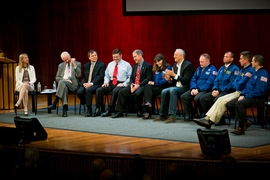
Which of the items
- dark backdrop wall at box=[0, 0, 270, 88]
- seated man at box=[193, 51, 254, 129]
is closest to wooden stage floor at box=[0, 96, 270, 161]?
seated man at box=[193, 51, 254, 129]

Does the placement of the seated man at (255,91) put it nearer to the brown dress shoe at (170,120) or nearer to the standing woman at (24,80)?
the brown dress shoe at (170,120)

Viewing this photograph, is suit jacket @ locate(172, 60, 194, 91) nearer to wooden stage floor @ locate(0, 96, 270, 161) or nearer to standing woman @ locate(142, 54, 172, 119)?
standing woman @ locate(142, 54, 172, 119)

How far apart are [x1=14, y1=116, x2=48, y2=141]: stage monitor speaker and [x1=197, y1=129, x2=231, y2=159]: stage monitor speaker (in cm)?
216

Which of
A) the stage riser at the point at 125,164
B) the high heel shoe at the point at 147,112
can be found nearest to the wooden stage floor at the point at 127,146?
the stage riser at the point at 125,164

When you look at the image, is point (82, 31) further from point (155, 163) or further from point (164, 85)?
point (155, 163)

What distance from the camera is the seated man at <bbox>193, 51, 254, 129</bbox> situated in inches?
303

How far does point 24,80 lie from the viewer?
380 inches

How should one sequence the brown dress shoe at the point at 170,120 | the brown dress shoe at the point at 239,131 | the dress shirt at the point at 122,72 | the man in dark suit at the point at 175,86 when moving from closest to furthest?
the brown dress shoe at the point at 239,131 < the brown dress shoe at the point at 170,120 < the man in dark suit at the point at 175,86 < the dress shirt at the point at 122,72

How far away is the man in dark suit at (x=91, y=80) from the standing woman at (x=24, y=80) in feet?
2.99

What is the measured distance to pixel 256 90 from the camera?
7.54 metres

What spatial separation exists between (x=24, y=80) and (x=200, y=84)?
322 centimetres

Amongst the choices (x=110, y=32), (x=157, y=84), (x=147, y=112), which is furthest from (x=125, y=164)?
(x=110, y=32)

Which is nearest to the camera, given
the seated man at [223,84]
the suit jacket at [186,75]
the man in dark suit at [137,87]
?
the seated man at [223,84]

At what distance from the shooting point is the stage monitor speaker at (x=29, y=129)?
263 inches
